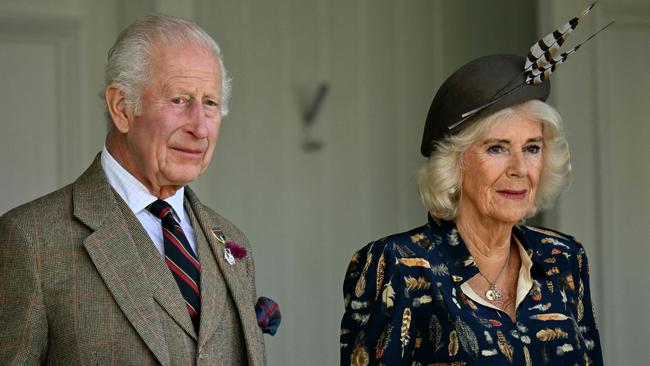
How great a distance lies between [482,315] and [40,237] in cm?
125

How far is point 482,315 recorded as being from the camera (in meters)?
3.17

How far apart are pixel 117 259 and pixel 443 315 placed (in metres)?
0.95

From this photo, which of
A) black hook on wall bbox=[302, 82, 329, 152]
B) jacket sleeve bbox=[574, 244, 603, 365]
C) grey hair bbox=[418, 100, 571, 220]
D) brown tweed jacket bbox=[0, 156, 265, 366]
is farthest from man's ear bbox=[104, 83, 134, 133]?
black hook on wall bbox=[302, 82, 329, 152]

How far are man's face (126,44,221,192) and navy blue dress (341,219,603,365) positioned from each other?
2.32 ft

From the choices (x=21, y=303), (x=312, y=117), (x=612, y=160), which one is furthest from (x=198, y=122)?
(x=612, y=160)

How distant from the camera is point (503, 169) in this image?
3250mm

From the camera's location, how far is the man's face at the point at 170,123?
270 centimetres

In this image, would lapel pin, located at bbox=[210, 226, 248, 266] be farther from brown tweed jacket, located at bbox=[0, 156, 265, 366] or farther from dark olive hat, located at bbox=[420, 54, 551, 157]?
dark olive hat, located at bbox=[420, 54, 551, 157]

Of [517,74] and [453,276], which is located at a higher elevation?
[517,74]

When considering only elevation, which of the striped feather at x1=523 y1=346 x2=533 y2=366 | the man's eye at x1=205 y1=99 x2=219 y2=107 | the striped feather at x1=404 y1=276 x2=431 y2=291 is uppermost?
the man's eye at x1=205 y1=99 x2=219 y2=107

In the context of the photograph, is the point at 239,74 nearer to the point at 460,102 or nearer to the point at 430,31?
the point at 430,31

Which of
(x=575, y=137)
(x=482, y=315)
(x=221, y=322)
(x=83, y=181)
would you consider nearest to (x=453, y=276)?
(x=482, y=315)

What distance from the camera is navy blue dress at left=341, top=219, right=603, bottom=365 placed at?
308cm

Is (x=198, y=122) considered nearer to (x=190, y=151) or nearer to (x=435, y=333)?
(x=190, y=151)
